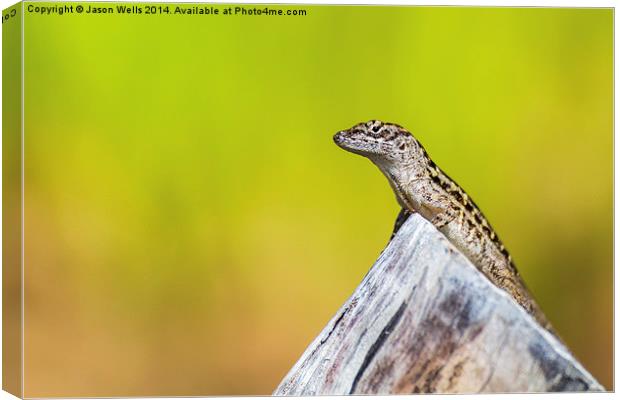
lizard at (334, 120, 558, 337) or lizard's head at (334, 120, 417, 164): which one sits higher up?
lizard's head at (334, 120, 417, 164)

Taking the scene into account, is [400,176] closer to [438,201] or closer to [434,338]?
[438,201]

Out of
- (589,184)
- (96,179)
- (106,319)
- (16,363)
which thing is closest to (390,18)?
(589,184)

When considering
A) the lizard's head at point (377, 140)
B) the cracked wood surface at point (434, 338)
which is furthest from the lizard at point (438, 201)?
the cracked wood surface at point (434, 338)

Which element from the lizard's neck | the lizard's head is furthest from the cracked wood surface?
the lizard's neck

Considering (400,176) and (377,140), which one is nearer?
(377,140)

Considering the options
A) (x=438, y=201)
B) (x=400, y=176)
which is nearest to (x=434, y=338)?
(x=438, y=201)

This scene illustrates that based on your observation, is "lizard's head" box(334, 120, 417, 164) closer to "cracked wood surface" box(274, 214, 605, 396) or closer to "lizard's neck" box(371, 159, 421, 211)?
"lizard's neck" box(371, 159, 421, 211)

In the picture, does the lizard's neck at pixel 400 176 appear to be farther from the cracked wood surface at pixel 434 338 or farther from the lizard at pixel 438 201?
the cracked wood surface at pixel 434 338
